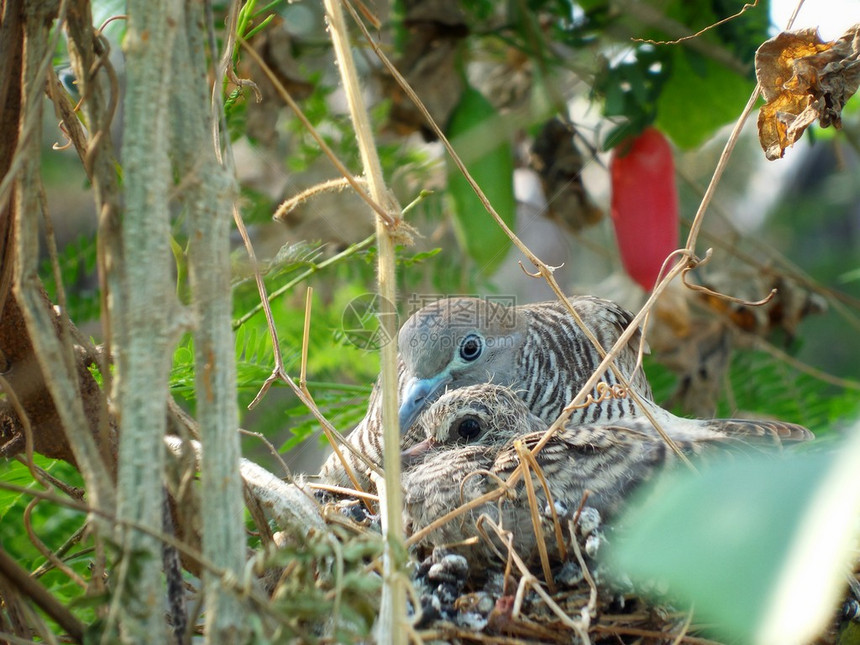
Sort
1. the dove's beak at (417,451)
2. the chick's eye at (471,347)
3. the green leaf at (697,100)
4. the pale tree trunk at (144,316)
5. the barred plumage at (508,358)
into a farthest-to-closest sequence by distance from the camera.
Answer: the green leaf at (697,100), the chick's eye at (471,347), the barred plumage at (508,358), the dove's beak at (417,451), the pale tree trunk at (144,316)

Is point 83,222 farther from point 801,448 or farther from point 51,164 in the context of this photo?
point 801,448

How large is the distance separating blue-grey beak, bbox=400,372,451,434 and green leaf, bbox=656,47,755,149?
3.09ft

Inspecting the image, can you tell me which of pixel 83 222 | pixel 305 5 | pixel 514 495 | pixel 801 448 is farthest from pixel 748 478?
pixel 83 222

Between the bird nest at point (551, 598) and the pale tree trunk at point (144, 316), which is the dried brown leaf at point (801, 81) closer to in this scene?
the bird nest at point (551, 598)

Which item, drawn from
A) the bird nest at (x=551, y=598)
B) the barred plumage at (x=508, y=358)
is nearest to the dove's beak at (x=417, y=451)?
the barred plumage at (x=508, y=358)

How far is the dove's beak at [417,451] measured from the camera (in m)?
1.35

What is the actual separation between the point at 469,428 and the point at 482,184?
0.79 meters

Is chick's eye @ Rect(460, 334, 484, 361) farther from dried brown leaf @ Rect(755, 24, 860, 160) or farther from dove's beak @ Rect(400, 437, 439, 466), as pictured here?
dried brown leaf @ Rect(755, 24, 860, 160)

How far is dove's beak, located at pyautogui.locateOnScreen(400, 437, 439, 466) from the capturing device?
135cm

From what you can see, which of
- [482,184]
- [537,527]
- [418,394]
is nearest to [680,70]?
[482,184]

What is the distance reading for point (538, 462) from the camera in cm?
118

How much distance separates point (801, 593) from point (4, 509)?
1.03 m

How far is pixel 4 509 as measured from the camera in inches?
44.4

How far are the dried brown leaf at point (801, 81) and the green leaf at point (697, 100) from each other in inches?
42.1
